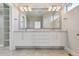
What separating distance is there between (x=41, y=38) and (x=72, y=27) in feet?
5.01

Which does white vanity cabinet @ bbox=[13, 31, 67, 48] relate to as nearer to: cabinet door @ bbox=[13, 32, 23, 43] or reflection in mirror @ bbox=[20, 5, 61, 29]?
cabinet door @ bbox=[13, 32, 23, 43]

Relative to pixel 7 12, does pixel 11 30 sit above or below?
Result: below

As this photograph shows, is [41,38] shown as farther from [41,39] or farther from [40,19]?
[40,19]

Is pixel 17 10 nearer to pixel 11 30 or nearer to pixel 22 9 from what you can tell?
pixel 22 9

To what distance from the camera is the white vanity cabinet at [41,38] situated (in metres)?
6.39

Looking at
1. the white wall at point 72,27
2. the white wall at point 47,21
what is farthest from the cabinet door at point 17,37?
the white wall at point 72,27

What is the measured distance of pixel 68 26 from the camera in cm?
615

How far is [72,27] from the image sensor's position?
5.55 metres

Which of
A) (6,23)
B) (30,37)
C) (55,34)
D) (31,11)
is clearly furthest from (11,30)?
(55,34)

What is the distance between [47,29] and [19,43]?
1452 mm

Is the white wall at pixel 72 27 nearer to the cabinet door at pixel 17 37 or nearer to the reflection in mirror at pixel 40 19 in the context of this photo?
the reflection in mirror at pixel 40 19

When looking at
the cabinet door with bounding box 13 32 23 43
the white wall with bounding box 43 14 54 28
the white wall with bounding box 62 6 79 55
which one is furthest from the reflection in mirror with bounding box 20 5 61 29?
the cabinet door with bounding box 13 32 23 43

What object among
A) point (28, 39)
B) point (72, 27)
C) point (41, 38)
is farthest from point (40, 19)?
point (72, 27)

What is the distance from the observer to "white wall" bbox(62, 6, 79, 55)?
16.1 feet
